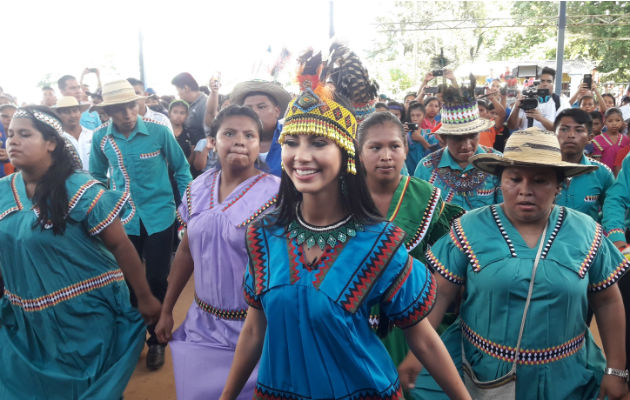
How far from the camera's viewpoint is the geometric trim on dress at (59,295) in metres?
2.74

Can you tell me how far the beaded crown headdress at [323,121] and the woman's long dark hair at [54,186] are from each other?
1.49 meters

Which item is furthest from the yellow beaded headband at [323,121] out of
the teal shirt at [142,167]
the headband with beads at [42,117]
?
the teal shirt at [142,167]

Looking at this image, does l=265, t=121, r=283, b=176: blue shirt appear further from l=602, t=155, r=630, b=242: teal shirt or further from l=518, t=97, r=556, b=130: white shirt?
Answer: l=518, t=97, r=556, b=130: white shirt

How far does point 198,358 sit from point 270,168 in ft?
4.70

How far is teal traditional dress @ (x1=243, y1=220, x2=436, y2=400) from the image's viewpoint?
5.55 ft

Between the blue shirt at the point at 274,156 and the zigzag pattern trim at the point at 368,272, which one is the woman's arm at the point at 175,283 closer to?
the blue shirt at the point at 274,156

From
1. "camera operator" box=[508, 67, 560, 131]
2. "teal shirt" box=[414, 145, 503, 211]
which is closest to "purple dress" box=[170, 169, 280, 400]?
"teal shirt" box=[414, 145, 503, 211]

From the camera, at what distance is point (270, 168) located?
3.56 meters

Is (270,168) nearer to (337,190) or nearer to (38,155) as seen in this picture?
(38,155)

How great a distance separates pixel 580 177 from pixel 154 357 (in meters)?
3.59

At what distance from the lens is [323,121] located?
176 centimetres

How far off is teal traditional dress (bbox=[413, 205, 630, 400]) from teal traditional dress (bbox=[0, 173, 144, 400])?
1.73 m

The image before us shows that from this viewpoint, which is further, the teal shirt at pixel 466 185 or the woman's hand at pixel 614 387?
the teal shirt at pixel 466 185

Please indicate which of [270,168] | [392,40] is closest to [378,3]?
[392,40]
